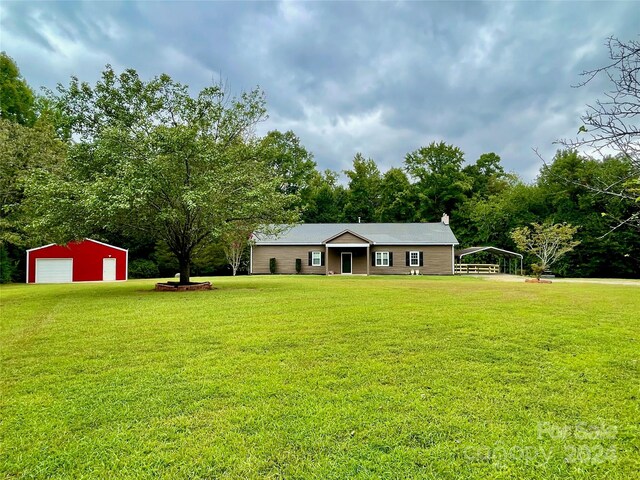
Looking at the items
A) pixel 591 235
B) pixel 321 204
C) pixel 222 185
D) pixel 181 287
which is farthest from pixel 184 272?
pixel 591 235

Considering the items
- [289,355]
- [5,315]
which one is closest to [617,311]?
[289,355]

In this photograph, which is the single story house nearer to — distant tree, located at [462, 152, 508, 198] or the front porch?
the front porch

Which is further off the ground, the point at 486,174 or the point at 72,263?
the point at 486,174

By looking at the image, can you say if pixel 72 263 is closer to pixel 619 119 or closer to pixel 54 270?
pixel 54 270

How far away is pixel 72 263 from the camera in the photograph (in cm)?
2600

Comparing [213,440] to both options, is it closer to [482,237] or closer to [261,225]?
[261,225]

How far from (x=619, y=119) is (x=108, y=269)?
2980cm

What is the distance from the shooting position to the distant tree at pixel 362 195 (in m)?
44.7

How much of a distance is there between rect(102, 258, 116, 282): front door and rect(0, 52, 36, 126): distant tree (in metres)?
15.0

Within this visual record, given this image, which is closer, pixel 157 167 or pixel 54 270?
pixel 157 167

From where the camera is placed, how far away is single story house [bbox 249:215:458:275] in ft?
95.3

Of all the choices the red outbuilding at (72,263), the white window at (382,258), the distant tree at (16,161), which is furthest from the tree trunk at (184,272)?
the white window at (382,258)

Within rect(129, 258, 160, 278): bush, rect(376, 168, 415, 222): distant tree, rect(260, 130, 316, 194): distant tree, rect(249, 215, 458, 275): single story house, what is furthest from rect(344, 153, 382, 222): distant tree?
rect(129, 258, 160, 278): bush

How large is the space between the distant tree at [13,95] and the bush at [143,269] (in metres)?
14.9
